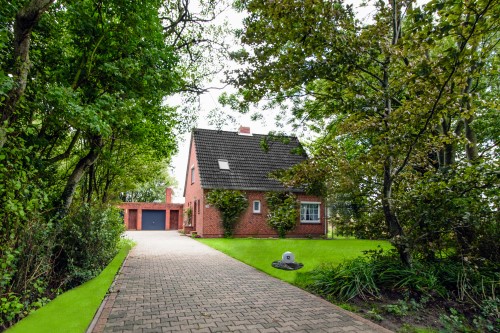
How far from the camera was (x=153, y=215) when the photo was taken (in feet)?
127

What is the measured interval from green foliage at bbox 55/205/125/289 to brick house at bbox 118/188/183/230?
1186 inches

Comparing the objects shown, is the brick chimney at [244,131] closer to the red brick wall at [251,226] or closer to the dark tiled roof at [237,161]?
the dark tiled roof at [237,161]

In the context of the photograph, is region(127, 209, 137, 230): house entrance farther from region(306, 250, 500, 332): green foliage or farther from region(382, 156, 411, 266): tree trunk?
region(382, 156, 411, 266): tree trunk

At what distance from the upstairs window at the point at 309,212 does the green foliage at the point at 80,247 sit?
1538 cm

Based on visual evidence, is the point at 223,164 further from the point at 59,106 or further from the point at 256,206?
the point at 59,106

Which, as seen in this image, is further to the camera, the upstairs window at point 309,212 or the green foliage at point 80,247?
the upstairs window at point 309,212

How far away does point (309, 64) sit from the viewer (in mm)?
6812

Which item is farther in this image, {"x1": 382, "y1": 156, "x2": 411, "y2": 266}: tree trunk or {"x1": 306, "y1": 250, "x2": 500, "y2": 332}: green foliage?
{"x1": 382, "y1": 156, "x2": 411, "y2": 266}: tree trunk

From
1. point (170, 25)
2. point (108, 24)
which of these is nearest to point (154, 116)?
point (108, 24)

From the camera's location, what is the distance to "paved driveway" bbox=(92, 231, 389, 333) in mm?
4637

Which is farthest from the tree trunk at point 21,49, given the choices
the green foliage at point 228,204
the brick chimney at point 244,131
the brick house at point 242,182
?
the brick chimney at point 244,131

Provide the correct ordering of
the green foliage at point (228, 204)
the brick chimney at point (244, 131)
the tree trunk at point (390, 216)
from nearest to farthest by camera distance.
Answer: the tree trunk at point (390, 216)
the green foliage at point (228, 204)
the brick chimney at point (244, 131)

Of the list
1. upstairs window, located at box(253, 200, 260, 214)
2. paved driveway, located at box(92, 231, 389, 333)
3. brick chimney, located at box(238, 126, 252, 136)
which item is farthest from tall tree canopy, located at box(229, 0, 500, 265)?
brick chimney, located at box(238, 126, 252, 136)

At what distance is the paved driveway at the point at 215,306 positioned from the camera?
464cm
